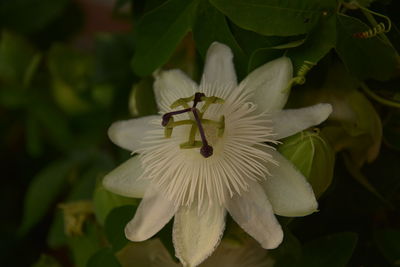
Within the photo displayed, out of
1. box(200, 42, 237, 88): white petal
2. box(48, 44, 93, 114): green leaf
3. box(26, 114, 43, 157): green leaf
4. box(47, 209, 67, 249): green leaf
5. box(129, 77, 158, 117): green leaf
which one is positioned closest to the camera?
box(200, 42, 237, 88): white petal

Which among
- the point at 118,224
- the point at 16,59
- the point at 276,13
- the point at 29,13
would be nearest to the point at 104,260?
the point at 118,224

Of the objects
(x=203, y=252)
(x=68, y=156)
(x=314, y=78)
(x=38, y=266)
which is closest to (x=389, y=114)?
(x=314, y=78)

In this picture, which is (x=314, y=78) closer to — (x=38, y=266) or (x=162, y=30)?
(x=162, y=30)

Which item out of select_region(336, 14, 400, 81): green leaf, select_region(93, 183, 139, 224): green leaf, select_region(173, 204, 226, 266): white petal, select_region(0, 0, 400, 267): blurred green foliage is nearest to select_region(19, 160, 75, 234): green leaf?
select_region(0, 0, 400, 267): blurred green foliage

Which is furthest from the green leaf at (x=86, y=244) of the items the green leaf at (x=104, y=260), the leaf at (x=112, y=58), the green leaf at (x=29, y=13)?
the green leaf at (x=29, y=13)

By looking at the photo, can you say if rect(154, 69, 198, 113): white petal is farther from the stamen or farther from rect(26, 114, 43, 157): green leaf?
rect(26, 114, 43, 157): green leaf

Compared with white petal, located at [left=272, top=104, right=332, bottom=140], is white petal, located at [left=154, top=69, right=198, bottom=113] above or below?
above

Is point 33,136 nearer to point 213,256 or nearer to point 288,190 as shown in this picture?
point 213,256
